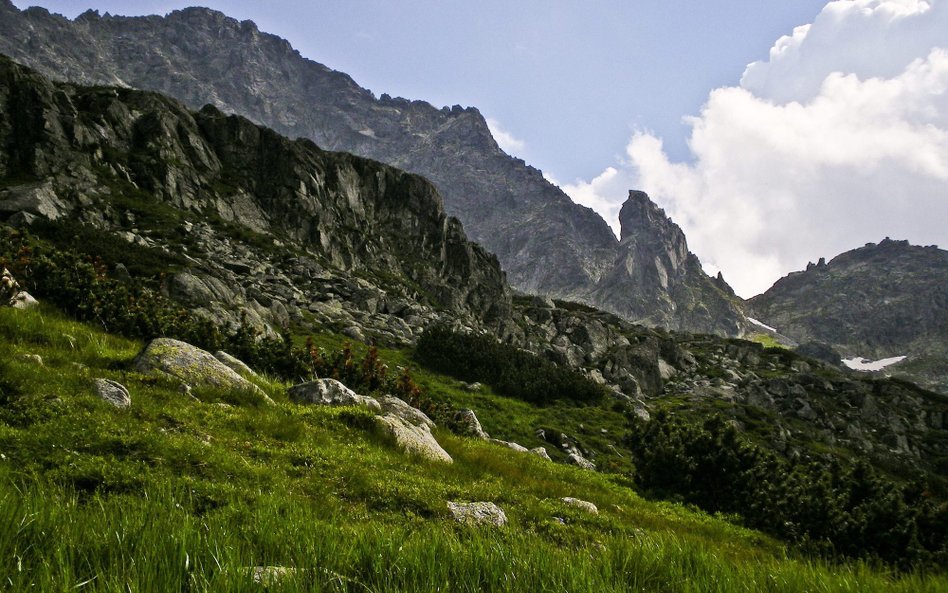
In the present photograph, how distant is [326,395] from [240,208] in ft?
246

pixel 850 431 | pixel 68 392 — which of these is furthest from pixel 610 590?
pixel 850 431

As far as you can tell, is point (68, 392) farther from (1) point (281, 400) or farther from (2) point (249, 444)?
(1) point (281, 400)

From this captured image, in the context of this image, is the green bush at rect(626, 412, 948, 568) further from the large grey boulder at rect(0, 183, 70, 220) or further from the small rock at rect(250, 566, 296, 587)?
the large grey boulder at rect(0, 183, 70, 220)

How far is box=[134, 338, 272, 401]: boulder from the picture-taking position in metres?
11.0

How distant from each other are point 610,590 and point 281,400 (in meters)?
11.7

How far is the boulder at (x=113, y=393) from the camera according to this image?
27.3ft

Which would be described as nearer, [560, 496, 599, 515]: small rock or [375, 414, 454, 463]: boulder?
[560, 496, 599, 515]: small rock

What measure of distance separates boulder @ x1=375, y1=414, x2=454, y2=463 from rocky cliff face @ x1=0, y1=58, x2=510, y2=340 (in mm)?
22780

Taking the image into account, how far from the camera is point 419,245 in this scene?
348 ft

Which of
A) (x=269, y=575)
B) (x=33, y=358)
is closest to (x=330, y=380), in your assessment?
(x=33, y=358)

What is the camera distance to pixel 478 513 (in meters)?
7.49

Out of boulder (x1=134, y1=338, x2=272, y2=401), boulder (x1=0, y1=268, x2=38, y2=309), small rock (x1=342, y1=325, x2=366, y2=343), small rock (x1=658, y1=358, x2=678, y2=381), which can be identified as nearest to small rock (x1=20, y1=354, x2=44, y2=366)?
boulder (x1=134, y1=338, x2=272, y2=401)

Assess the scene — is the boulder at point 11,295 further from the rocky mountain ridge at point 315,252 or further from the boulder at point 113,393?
the rocky mountain ridge at point 315,252

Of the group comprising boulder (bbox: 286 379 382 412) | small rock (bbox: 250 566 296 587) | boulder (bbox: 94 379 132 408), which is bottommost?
boulder (bbox: 286 379 382 412)
